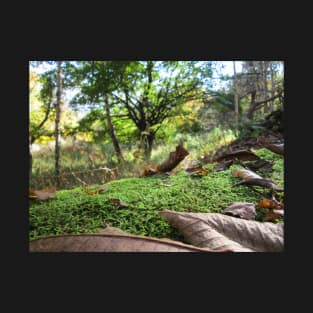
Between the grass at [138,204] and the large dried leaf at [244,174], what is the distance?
0.05m

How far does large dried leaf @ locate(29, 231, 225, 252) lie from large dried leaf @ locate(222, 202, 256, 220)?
0.97 feet

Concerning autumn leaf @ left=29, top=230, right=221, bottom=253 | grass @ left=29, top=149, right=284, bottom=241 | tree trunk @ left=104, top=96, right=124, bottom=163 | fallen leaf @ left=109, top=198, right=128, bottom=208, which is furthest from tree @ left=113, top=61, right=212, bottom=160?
autumn leaf @ left=29, top=230, right=221, bottom=253

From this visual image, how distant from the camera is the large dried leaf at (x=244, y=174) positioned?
6.68ft

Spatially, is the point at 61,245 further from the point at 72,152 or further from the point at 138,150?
the point at 138,150

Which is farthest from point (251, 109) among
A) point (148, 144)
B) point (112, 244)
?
point (112, 244)

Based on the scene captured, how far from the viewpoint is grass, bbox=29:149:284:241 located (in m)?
1.69

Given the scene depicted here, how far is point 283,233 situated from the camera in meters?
1.73

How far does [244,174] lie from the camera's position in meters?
2.07

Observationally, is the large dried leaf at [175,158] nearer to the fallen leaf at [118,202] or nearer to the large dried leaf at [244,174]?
the large dried leaf at [244,174]

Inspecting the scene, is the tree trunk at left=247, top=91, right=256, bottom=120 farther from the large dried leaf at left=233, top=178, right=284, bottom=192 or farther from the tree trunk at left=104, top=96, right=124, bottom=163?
the tree trunk at left=104, top=96, right=124, bottom=163
